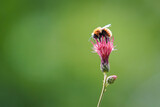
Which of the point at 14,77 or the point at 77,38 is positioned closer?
the point at 14,77

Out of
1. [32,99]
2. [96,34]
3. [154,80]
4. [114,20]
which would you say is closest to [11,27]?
[32,99]

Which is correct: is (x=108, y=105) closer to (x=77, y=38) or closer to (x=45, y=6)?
(x=77, y=38)

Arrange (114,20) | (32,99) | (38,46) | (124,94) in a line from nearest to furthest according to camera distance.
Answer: (32,99) → (124,94) → (38,46) → (114,20)

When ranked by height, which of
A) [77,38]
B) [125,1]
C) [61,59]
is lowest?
[61,59]

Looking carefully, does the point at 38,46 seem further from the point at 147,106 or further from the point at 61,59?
the point at 147,106

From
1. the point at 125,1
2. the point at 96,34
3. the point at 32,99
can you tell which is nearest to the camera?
the point at 96,34

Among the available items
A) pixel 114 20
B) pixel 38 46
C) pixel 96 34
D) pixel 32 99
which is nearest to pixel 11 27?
pixel 38 46

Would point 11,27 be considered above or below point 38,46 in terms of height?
above
